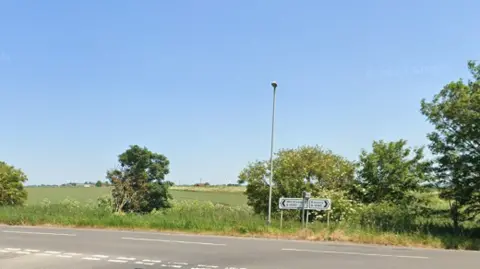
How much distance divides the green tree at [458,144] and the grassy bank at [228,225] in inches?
77.4

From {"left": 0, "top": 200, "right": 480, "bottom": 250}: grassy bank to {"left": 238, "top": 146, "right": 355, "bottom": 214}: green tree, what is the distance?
9.45 metres

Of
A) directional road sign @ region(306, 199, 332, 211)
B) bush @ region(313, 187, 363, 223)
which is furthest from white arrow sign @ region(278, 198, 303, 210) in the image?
bush @ region(313, 187, 363, 223)

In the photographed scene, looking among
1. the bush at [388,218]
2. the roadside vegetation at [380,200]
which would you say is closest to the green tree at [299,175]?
the roadside vegetation at [380,200]

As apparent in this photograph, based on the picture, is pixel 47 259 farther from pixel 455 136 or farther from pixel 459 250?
pixel 455 136

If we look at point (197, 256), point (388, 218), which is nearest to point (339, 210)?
point (388, 218)

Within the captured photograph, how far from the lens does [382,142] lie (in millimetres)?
31984

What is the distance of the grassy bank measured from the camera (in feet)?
57.3

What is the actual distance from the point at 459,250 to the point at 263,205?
19636 mm

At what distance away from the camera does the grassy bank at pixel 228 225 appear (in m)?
17.5

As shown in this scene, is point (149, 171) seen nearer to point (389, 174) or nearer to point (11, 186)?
point (11, 186)

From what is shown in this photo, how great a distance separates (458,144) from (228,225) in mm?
11360

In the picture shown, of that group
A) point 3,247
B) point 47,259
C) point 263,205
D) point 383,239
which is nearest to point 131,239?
point 3,247

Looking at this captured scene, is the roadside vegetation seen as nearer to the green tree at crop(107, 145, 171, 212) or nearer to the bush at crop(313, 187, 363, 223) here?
the bush at crop(313, 187, 363, 223)

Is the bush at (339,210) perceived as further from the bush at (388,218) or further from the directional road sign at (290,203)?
the directional road sign at (290,203)
